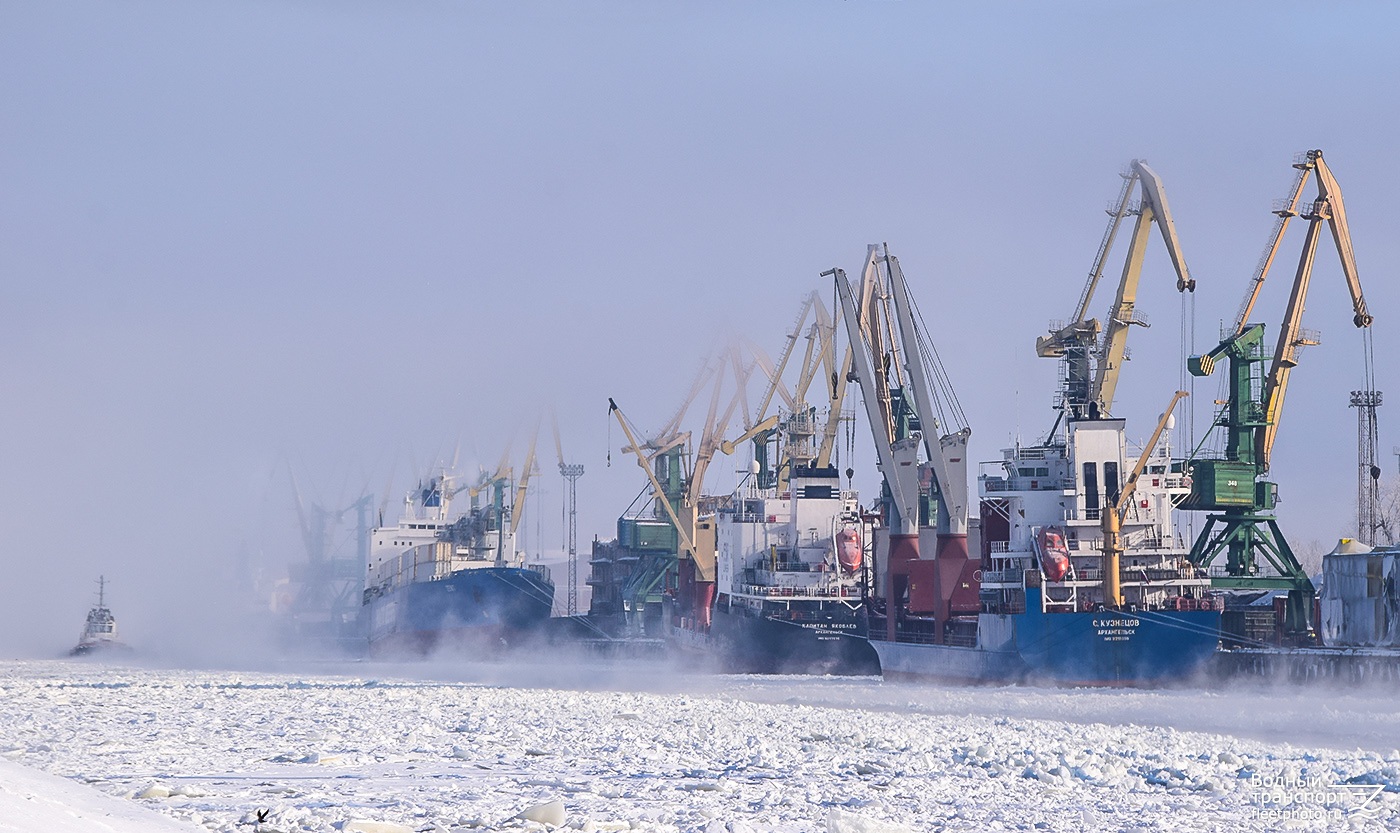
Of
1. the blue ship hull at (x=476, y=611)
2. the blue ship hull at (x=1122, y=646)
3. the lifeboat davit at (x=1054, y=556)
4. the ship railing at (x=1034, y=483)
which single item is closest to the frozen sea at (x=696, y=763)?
the blue ship hull at (x=1122, y=646)

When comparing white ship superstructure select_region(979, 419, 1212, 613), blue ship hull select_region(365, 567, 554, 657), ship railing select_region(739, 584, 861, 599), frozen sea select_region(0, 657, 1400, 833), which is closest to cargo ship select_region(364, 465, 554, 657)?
blue ship hull select_region(365, 567, 554, 657)

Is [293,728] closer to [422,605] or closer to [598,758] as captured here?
[598,758]

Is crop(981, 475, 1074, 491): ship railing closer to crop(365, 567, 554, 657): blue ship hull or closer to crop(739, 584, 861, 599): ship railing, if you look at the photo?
crop(739, 584, 861, 599): ship railing

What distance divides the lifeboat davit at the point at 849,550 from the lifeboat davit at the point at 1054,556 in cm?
2027

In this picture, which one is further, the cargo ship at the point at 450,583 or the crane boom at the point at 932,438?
the cargo ship at the point at 450,583

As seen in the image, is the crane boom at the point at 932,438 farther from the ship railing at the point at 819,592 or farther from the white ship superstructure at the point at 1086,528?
the ship railing at the point at 819,592

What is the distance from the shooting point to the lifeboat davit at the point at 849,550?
78625 millimetres

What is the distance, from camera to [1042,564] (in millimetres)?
58594

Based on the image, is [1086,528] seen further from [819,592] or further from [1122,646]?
[819,592]

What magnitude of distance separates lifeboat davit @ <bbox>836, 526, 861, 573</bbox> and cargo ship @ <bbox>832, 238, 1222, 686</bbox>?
12.3 ft

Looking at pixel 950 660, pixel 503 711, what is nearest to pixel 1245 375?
pixel 950 660

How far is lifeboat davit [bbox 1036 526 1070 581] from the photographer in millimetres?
58188

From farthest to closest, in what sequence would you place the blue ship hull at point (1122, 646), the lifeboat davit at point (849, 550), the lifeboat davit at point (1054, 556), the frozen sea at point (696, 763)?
1. the lifeboat davit at point (849, 550)
2. the lifeboat davit at point (1054, 556)
3. the blue ship hull at point (1122, 646)
4. the frozen sea at point (696, 763)

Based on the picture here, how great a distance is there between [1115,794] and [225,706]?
83.2 ft
